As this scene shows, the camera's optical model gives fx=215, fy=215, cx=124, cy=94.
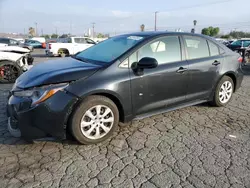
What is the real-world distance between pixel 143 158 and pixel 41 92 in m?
1.52

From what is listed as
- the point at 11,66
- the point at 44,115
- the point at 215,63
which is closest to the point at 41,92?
the point at 44,115

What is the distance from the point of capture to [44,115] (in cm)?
265

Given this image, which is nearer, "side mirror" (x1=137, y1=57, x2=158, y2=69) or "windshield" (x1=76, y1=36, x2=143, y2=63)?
"side mirror" (x1=137, y1=57, x2=158, y2=69)

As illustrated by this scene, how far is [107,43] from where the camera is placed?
3963mm

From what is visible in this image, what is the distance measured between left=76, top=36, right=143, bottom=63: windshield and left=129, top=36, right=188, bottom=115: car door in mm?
237

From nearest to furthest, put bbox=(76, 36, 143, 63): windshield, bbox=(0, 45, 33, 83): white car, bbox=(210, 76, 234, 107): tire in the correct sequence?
bbox=(76, 36, 143, 63): windshield
bbox=(210, 76, 234, 107): tire
bbox=(0, 45, 33, 83): white car

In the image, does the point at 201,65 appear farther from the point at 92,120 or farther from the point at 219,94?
the point at 92,120

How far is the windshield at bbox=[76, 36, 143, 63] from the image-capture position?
3299 millimetres

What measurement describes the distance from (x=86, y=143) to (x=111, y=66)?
112 cm

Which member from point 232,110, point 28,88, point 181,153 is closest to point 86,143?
point 28,88

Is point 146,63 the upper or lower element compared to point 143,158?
upper

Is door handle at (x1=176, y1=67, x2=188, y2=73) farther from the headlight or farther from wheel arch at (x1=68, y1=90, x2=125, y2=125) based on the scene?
the headlight

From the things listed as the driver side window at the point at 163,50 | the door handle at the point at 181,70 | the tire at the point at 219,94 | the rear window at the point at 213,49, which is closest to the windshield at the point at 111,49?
the driver side window at the point at 163,50

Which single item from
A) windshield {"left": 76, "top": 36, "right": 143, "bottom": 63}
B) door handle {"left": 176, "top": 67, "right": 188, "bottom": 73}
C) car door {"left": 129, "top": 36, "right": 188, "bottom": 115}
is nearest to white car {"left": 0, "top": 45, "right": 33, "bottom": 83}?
windshield {"left": 76, "top": 36, "right": 143, "bottom": 63}
